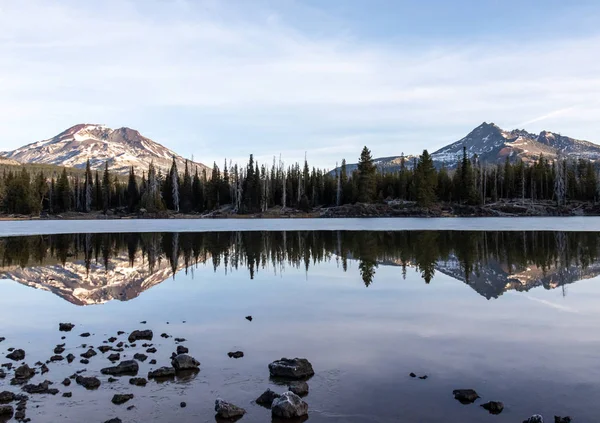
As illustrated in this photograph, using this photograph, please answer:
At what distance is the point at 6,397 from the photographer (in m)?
11.2

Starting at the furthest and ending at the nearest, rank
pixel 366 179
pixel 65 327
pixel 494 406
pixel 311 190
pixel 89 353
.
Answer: pixel 311 190 < pixel 366 179 < pixel 65 327 < pixel 89 353 < pixel 494 406

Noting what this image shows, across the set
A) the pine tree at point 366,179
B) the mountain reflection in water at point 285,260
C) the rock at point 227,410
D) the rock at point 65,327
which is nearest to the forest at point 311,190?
the pine tree at point 366,179

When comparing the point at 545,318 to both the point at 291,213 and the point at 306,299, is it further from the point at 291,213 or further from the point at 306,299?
the point at 291,213

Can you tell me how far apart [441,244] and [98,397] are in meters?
39.7

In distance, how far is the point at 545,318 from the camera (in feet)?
61.0

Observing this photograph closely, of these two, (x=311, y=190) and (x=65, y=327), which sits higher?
(x=311, y=190)

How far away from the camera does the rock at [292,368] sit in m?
12.5

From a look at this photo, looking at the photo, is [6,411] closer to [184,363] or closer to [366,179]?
[184,363]

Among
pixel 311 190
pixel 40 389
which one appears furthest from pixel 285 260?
pixel 311 190

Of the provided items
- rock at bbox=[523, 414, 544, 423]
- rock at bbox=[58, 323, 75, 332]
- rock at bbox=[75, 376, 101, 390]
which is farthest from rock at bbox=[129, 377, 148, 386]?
rock at bbox=[523, 414, 544, 423]

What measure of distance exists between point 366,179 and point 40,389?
413ft

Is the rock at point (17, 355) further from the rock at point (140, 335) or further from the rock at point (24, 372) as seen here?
the rock at point (140, 335)

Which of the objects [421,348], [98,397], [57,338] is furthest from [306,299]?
[98,397]

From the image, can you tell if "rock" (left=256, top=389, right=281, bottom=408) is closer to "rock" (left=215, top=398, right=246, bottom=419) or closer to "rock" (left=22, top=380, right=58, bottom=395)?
"rock" (left=215, top=398, right=246, bottom=419)
